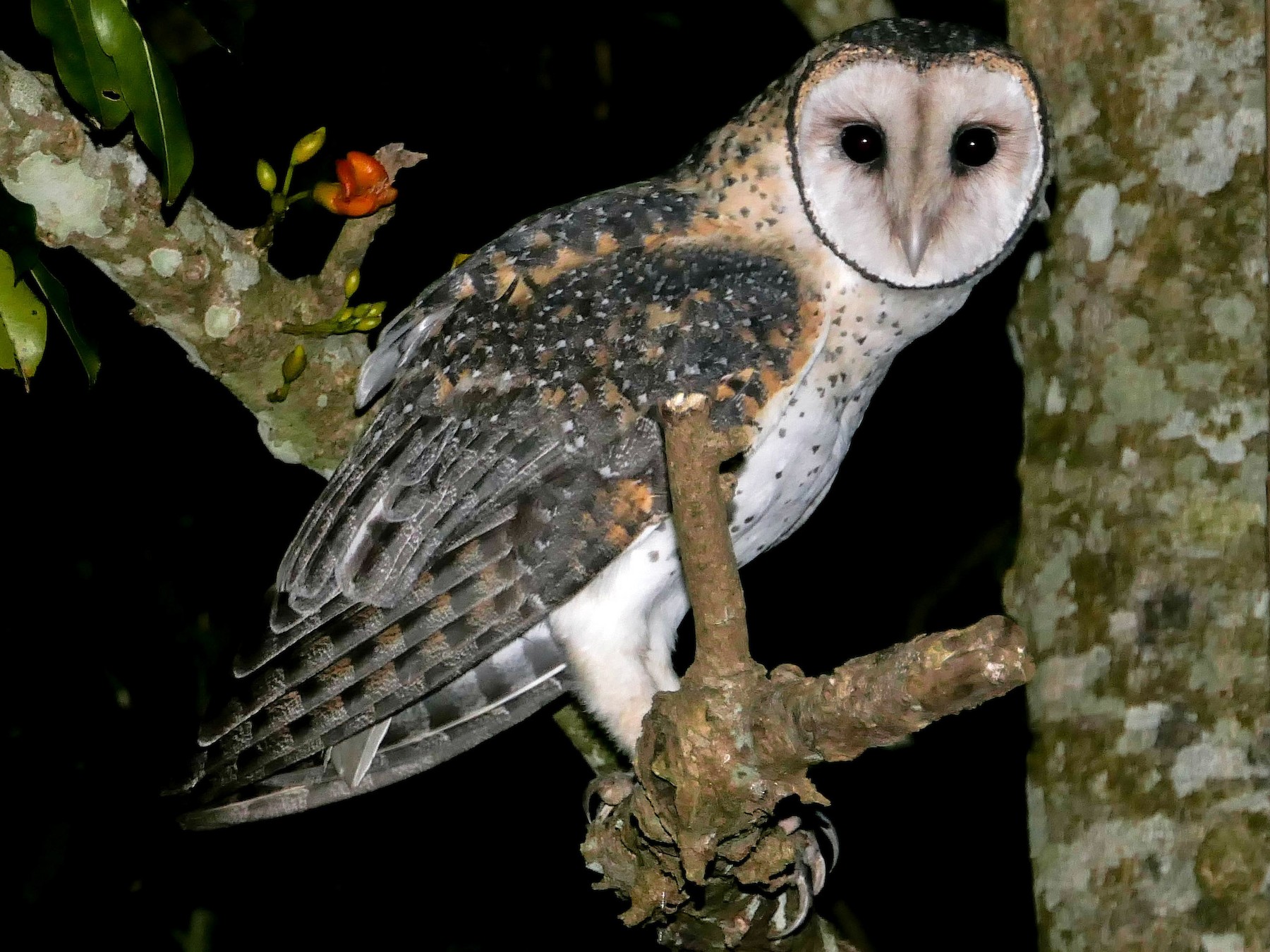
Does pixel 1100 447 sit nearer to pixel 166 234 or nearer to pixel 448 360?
pixel 448 360

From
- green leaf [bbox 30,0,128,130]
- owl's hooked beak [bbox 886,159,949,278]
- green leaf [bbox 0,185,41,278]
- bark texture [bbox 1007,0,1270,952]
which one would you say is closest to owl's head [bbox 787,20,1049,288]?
owl's hooked beak [bbox 886,159,949,278]

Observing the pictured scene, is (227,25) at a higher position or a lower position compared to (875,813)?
higher

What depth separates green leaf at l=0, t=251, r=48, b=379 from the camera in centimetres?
210

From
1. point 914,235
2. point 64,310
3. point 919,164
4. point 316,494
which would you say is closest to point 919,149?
point 919,164

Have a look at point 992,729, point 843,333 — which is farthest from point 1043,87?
point 992,729

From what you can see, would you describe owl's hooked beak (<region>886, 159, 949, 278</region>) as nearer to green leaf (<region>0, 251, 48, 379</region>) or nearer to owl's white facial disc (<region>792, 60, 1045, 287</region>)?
owl's white facial disc (<region>792, 60, 1045, 287</region>)

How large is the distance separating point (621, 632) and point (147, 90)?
1.15 m

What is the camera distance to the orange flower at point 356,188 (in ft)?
8.34

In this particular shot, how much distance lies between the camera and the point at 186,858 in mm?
3867

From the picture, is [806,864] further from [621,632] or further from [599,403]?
[599,403]

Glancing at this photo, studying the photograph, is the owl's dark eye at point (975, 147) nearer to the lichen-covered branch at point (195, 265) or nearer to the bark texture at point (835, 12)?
the bark texture at point (835, 12)

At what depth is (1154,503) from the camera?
233 centimetres

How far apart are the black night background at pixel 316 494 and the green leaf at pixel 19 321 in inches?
11.9

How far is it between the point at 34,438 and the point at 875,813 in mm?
2907
